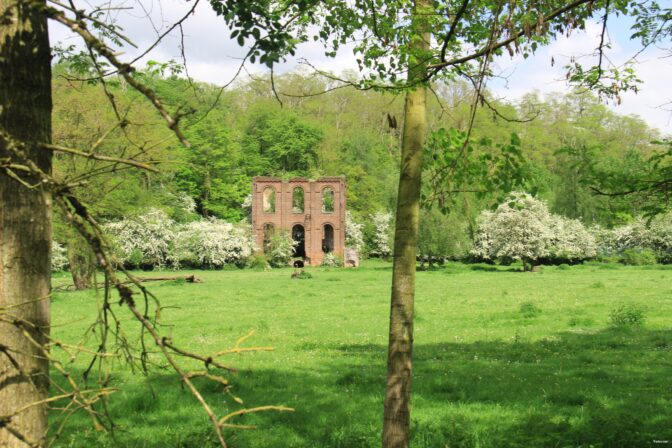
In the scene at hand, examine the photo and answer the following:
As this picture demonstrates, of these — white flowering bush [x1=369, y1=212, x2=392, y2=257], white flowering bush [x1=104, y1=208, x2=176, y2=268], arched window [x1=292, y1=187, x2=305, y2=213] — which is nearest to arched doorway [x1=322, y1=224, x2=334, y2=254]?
arched window [x1=292, y1=187, x2=305, y2=213]

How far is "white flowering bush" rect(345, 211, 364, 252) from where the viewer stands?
6400 cm

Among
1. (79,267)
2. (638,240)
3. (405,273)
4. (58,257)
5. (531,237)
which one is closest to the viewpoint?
(405,273)

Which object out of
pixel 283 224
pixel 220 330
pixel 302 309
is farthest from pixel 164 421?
pixel 283 224

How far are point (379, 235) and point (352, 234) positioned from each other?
3185 mm

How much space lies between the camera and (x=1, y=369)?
8.51 ft

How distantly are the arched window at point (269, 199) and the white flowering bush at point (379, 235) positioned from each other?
11328 millimetres

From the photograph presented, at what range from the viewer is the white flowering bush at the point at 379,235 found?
64938 mm

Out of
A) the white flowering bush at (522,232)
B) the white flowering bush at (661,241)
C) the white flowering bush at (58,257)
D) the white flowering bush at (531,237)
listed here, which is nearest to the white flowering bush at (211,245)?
the white flowering bush at (58,257)

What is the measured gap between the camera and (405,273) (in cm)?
516

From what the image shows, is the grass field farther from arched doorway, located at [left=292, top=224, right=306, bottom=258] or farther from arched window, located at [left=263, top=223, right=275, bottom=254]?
arched doorway, located at [left=292, top=224, right=306, bottom=258]

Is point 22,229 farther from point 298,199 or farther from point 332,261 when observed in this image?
point 298,199

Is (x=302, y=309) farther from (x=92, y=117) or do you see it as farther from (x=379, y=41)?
(x=379, y=41)

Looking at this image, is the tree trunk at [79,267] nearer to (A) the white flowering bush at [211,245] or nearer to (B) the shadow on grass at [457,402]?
(B) the shadow on grass at [457,402]

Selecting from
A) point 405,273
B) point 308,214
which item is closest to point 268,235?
point 308,214
